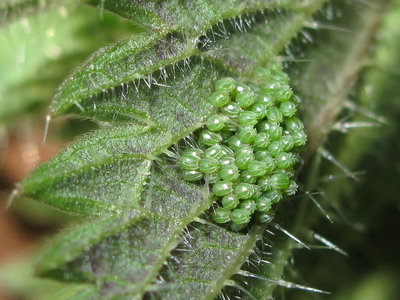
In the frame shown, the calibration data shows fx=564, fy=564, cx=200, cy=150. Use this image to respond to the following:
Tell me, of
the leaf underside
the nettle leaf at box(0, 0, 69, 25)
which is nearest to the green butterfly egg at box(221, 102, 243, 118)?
the leaf underside

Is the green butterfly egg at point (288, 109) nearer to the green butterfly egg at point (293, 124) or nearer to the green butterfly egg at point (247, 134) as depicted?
the green butterfly egg at point (293, 124)

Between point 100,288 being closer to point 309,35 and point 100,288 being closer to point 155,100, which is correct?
point 155,100

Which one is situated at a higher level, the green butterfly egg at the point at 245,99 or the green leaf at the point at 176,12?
the green leaf at the point at 176,12

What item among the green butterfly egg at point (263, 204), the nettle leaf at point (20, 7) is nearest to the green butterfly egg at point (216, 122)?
the green butterfly egg at point (263, 204)

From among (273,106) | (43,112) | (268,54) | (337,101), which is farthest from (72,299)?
(43,112)

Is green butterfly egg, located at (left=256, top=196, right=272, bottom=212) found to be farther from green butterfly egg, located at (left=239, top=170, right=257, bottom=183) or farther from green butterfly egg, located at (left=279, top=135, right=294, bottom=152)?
green butterfly egg, located at (left=279, top=135, right=294, bottom=152)

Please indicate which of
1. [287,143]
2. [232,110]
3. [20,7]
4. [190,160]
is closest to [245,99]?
[232,110]
